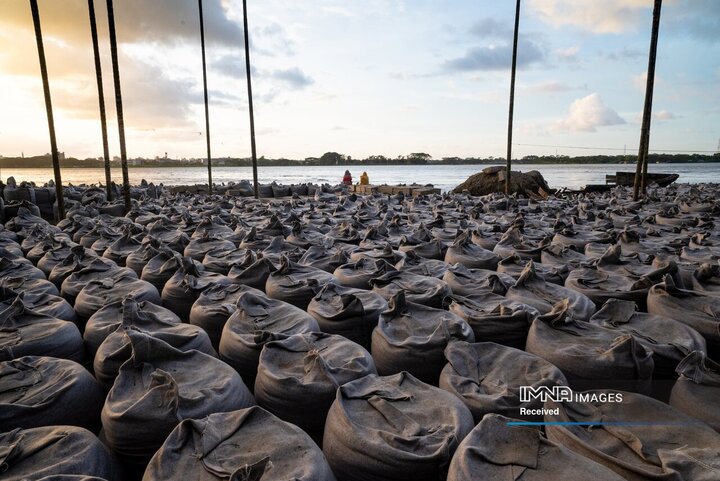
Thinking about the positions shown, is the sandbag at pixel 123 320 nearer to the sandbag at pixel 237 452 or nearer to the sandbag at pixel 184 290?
the sandbag at pixel 184 290

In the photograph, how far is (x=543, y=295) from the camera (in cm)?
403

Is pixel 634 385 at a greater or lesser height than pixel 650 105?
lesser

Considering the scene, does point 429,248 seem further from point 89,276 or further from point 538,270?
point 89,276

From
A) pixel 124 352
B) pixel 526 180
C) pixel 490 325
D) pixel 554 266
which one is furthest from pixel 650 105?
pixel 124 352

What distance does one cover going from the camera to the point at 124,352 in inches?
115

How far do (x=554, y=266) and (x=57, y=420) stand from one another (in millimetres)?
4774

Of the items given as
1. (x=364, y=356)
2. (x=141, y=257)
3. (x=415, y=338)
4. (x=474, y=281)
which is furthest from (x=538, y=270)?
(x=141, y=257)

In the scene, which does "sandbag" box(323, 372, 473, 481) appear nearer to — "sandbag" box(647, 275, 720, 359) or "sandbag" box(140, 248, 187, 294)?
"sandbag" box(647, 275, 720, 359)

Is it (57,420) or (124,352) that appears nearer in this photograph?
(57,420)

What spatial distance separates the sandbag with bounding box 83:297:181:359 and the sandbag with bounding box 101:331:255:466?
73 centimetres

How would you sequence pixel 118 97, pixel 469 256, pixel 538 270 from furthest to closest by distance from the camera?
1. pixel 118 97
2. pixel 469 256
3. pixel 538 270

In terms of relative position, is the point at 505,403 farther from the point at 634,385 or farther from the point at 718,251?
the point at 718,251

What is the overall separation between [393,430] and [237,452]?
74 centimetres

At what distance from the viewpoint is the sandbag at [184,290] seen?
450 centimetres
